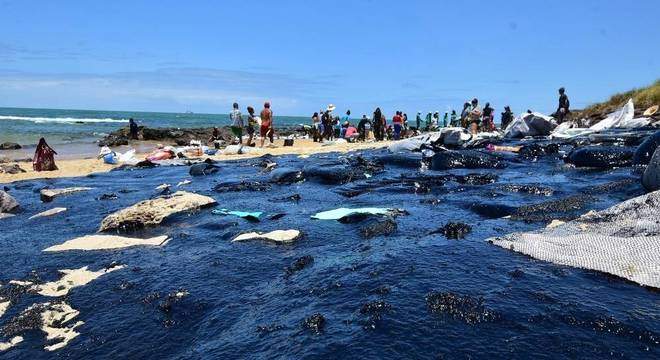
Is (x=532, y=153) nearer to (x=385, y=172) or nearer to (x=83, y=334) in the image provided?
(x=385, y=172)

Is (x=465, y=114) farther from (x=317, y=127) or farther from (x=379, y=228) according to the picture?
(x=379, y=228)

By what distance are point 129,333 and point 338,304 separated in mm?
1386

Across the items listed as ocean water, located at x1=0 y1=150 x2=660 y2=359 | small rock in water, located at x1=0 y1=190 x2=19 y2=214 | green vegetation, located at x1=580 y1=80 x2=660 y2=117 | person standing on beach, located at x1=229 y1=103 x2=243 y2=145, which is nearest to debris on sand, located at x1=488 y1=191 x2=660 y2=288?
ocean water, located at x1=0 y1=150 x2=660 y2=359

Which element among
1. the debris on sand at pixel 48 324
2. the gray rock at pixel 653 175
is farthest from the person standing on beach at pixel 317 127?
the debris on sand at pixel 48 324

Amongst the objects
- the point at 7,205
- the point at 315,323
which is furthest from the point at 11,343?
the point at 7,205

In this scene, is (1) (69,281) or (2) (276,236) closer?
(1) (69,281)

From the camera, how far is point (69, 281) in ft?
13.3

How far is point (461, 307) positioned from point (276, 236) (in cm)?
245

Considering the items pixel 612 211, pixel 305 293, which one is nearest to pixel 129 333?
pixel 305 293

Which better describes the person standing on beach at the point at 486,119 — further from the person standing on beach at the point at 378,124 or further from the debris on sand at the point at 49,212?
the debris on sand at the point at 49,212

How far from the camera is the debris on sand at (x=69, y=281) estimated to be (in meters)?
3.86

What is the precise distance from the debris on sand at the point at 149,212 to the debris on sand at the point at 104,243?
42cm

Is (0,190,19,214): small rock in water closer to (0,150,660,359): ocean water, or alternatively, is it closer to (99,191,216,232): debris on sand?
(0,150,660,359): ocean water

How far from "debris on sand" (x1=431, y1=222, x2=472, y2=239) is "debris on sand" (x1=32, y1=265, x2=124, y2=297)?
317cm
